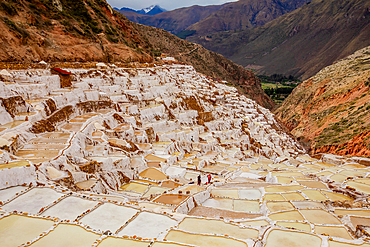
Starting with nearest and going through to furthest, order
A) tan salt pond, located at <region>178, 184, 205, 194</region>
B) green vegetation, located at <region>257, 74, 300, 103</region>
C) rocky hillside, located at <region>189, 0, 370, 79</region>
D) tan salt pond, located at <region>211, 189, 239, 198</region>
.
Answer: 1. tan salt pond, located at <region>178, 184, 205, 194</region>
2. tan salt pond, located at <region>211, 189, 239, 198</region>
3. green vegetation, located at <region>257, 74, 300, 103</region>
4. rocky hillside, located at <region>189, 0, 370, 79</region>

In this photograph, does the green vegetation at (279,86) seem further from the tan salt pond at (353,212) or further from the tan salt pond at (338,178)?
the tan salt pond at (353,212)

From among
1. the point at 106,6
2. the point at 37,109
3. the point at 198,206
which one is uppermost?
the point at 106,6

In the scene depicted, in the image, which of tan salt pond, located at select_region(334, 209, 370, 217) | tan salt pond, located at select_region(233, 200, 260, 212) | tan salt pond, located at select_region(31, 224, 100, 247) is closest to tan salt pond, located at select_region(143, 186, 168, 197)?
tan salt pond, located at select_region(233, 200, 260, 212)

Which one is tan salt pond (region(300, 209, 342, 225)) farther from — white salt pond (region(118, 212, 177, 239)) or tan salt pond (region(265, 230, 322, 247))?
white salt pond (region(118, 212, 177, 239))

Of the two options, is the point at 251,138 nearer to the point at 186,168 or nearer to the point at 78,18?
the point at 186,168

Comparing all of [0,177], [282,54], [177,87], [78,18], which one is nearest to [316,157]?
[177,87]

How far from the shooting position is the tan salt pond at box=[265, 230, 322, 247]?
10289mm

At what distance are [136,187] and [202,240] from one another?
9182mm

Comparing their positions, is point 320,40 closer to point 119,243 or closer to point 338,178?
point 338,178

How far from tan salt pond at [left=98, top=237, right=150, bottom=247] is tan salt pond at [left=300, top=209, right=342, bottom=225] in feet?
32.5

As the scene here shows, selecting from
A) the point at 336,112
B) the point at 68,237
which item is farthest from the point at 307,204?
the point at 336,112

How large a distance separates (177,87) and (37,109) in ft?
74.8

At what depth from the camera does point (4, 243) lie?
869 cm

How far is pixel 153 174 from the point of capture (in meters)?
20.5
